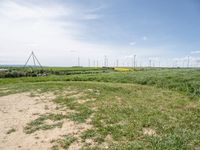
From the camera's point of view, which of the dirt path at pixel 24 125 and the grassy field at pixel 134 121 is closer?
the grassy field at pixel 134 121

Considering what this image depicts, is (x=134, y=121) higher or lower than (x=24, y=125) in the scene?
higher

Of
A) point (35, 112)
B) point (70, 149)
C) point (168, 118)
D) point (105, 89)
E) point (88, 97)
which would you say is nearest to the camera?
point (70, 149)

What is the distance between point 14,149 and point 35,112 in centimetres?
341

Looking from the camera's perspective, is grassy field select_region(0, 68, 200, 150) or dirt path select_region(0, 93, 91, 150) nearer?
grassy field select_region(0, 68, 200, 150)

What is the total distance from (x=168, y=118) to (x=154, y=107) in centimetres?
171

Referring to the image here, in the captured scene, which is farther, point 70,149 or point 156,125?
point 156,125

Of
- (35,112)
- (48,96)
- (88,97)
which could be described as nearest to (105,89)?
(88,97)

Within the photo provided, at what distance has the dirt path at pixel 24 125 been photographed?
5.90 metres

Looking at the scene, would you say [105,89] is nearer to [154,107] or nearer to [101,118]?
[154,107]

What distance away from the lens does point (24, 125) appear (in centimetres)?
747

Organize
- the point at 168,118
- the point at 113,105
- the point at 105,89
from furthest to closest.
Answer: the point at 105,89
the point at 113,105
the point at 168,118

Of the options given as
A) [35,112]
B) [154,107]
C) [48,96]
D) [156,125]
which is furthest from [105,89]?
[156,125]

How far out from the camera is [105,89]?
47.5ft

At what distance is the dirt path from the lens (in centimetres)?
590
